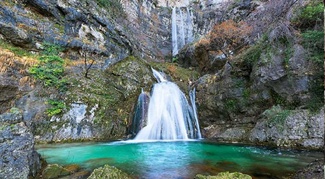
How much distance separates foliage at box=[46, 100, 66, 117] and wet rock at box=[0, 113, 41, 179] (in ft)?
19.4

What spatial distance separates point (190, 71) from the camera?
60.2 ft

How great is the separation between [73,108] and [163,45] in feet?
48.4

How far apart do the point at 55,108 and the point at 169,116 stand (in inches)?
250

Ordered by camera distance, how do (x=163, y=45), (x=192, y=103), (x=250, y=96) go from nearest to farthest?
(x=250, y=96) → (x=192, y=103) → (x=163, y=45)

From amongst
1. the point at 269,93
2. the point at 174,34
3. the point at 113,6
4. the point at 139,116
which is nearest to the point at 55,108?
the point at 139,116

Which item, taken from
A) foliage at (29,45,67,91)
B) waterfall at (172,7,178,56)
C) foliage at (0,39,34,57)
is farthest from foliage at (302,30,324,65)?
waterfall at (172,7,178,56)

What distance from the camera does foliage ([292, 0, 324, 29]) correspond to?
848 centimetres

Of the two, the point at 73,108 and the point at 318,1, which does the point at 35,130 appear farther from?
the point at 318,1

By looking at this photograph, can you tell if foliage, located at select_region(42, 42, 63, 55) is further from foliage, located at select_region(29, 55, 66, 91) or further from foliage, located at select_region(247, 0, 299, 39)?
foliage, located at select_region(247, 0, 299, 39)

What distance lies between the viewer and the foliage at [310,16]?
27.8 ft

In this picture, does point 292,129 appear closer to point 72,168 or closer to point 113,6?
point 72,168

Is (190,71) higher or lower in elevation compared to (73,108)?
higher

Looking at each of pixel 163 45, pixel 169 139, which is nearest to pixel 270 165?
pixel 169 139

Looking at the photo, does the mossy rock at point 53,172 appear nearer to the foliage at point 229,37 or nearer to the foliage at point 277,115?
the foliage at point 277,115
